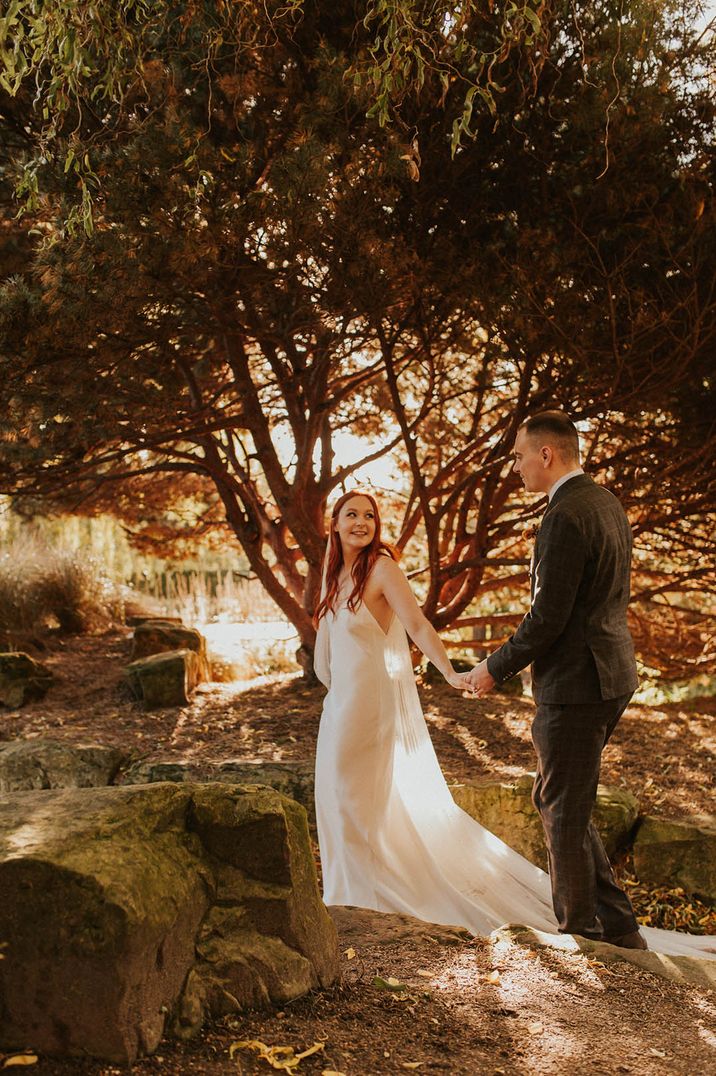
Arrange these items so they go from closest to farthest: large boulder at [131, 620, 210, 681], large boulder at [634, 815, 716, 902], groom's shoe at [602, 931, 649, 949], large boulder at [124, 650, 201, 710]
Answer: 1. groom's shoe at [602, 931, 649, 949]
2. large boulder at [634, 815, 716, 902]
3. large boulder at [124, 650, 201, 710]
4. large boulder at [131, 620, 210, 681]

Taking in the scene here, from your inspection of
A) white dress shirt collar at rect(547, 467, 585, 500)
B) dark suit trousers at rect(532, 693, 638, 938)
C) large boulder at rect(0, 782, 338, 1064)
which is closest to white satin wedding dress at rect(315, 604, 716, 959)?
dark suit trousers at rect(532, 693, 638, 938)

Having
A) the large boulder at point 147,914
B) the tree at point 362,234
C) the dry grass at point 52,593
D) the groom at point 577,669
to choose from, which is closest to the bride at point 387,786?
the groom at point 577,669

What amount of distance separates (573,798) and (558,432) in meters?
1.45

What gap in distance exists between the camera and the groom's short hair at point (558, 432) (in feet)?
12.5

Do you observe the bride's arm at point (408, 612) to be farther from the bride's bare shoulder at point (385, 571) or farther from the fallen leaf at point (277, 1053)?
the fallen leaf at point (277, 1053)

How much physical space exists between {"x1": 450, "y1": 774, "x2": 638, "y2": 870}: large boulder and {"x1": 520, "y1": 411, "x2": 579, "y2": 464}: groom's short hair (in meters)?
2.17

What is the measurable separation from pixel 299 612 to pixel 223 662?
171 cm

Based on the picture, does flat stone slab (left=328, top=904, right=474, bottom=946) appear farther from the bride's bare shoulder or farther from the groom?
the bride's bare shoulder

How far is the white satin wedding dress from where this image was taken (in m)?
4.26

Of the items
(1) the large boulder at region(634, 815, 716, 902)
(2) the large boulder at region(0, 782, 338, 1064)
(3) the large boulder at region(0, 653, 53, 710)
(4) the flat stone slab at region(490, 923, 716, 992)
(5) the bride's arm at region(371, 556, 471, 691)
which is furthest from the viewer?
(3) the large boulder at region(0, 653, 53, 710)

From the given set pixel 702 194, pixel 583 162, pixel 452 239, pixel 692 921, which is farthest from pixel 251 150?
pixel 692 921

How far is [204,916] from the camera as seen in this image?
89.8 inches

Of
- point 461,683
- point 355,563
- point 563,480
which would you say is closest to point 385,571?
point 355,563

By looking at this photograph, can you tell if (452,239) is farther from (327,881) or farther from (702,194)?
(327,881)
